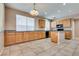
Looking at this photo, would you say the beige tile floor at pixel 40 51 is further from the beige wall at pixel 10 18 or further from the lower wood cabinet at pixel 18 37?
the beige wall at pixel 10 18

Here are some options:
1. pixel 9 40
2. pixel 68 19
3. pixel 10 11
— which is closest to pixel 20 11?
pixel 10 11

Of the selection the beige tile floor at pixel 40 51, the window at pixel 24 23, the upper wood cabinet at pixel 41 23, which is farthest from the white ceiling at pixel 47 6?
the beige tile floor at pixel 40 51

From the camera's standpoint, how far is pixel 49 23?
400 inches

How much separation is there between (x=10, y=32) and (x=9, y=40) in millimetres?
489

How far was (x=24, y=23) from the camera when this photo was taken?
7188 mm

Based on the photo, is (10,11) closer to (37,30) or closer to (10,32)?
(10,32)

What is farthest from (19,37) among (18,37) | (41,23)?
(41,23)

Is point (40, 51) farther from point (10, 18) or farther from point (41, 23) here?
point (41, 23)

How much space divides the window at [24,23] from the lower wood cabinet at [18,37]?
51 cm

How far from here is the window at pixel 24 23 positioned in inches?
261

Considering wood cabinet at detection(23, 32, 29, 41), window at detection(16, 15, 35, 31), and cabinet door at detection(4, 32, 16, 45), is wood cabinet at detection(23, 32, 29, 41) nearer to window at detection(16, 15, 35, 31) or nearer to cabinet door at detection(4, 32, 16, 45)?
window at detection(16, 15, 35, 31)

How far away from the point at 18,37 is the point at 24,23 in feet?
4.74

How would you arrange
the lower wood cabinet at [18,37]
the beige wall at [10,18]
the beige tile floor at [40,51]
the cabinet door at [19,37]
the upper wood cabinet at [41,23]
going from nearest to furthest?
the beige tile floor at [40,51] → the lower wood cabinet at [18,37] → the beige wall at [10,18] → the cabinet door at [19,37] → the upper wood cabinet at [41,23]

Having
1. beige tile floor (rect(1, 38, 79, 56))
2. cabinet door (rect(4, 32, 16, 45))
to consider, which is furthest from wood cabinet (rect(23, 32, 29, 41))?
beige tile floor (rect(1, 38, 79, 56))
